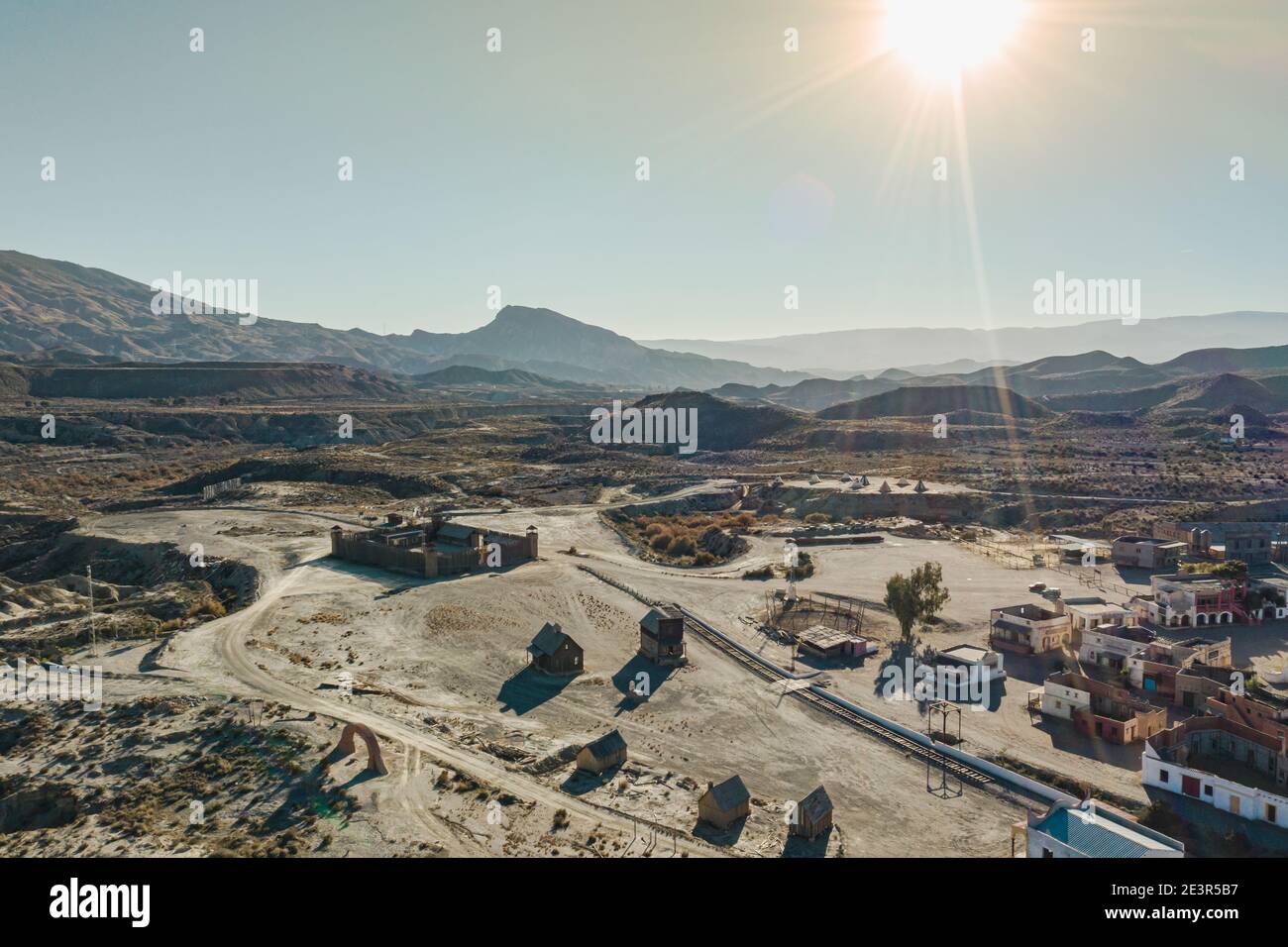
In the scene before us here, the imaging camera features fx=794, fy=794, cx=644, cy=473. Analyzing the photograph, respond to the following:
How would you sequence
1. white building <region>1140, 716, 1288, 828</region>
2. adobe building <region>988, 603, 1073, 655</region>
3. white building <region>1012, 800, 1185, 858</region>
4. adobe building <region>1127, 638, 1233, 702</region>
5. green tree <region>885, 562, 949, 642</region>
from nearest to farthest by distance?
white building <region>1012, 800, 1185, 858</region>, white building <region>1140, 716, 1288, 828</region>, adobe building <region>1127, 638, 1233, 702</region>, adobe building <region>988, 603, 1073, 655</region>, green tree <region>885, 562, 949, 642</region>

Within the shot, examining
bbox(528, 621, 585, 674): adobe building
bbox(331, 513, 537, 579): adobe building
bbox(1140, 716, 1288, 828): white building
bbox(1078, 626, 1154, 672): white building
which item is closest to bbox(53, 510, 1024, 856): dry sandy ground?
bbox(528, 621, 585, 674): adobe building

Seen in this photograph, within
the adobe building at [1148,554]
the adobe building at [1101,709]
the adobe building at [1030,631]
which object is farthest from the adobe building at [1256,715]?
the adobe building at [1148,554]

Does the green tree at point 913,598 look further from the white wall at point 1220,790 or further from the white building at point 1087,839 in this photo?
the white building at point 1087,839

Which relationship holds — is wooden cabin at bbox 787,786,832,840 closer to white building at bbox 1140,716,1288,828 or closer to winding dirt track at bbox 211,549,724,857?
winding dirt track at bbox 211,549,724,857
